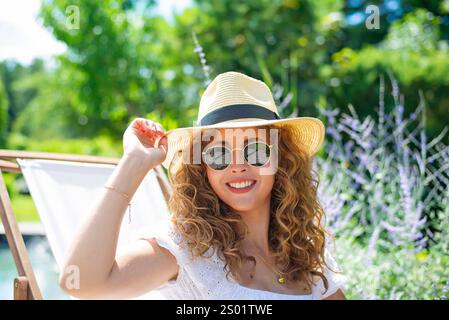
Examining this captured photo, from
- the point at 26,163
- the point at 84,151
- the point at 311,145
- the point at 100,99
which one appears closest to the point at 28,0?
the point at 100,99

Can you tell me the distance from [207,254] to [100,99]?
14202 mm

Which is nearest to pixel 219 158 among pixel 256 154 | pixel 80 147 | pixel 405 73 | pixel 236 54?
pixel 256 154

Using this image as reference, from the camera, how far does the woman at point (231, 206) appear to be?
1988 millimetres

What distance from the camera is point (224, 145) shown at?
7.21 feet

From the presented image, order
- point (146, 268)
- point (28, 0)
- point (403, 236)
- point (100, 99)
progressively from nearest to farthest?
point (146, 268)
point (403, 236)
point (28, 0)
point (100, 99)

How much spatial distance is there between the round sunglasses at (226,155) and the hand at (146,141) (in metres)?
0.19

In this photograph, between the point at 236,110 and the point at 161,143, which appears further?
the point at 236,110

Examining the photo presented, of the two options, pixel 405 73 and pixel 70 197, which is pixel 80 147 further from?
pixel 70 197

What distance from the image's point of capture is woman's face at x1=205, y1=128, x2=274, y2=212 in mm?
2184

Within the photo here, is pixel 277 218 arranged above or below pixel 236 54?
above

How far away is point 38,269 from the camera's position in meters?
7.39

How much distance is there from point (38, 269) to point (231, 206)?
225 inches

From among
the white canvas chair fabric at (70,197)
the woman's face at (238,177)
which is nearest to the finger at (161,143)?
the woman's face at (238,177)

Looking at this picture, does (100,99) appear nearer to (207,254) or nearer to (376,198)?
(376,198)
